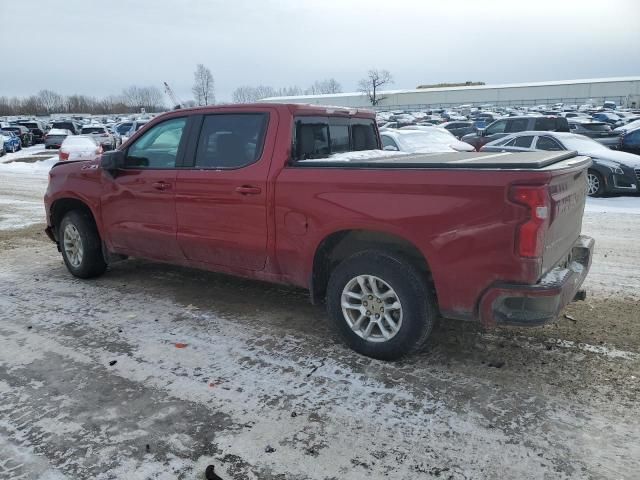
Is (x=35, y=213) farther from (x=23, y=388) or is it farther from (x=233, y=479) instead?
(x=233, y=479)

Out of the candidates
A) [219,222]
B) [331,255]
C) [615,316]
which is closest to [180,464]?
[331,255]

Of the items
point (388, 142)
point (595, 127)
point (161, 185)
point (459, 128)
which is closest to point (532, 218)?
point (161, 185)

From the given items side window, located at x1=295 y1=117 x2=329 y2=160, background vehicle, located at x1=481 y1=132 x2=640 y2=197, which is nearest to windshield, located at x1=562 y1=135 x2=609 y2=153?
background vehicle, located at x1=481 y1=132 x2=640 y2=197

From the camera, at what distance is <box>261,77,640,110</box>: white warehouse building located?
8656 cm

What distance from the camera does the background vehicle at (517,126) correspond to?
16219mm

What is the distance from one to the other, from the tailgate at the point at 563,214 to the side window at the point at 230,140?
91.4 inches

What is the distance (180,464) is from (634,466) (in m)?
2.37

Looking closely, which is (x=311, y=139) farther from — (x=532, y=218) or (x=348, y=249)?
(x=532, y=218)

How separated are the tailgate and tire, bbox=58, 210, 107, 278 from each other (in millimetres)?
4788

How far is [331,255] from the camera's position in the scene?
430cm

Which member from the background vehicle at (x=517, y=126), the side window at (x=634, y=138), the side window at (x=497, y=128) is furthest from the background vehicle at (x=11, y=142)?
the side window at (x=634, y=138)

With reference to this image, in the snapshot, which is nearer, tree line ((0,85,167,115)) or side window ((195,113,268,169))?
side window ((195,113,268,169))

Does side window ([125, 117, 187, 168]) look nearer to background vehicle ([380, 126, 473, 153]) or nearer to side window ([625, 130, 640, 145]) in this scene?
background vehicle ([380, 126, 473, 153])

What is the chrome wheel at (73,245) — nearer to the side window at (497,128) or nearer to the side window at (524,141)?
the side window at (524,141)
